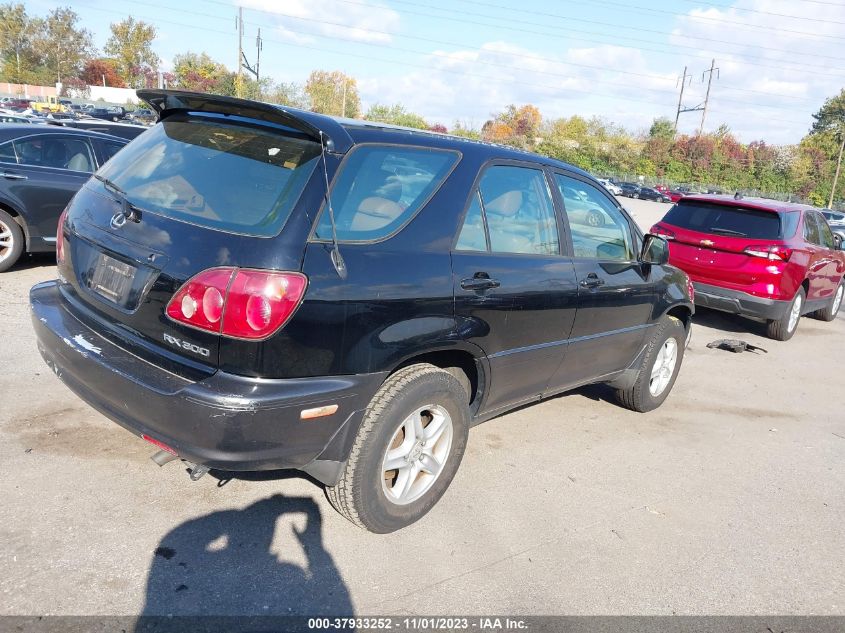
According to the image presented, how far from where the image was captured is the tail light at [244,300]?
250 cm

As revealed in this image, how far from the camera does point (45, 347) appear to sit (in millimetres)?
3232

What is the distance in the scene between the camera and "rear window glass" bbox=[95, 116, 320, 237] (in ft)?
8.83

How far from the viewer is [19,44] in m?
75.8

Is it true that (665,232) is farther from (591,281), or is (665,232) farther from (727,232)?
(591,281)

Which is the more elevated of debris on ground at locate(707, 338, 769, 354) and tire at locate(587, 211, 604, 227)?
tire at locate(587, 211, 604, 227)

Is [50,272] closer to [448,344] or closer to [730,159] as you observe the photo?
[448,344]

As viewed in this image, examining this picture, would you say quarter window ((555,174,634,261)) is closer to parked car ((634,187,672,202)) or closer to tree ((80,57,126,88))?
parked car ((634,187,672,202))

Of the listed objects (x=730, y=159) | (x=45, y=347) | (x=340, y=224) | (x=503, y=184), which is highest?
(x=730, y=159)

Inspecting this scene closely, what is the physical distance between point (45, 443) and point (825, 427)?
5692 mm

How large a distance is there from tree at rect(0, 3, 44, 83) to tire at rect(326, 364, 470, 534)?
89.0 metres

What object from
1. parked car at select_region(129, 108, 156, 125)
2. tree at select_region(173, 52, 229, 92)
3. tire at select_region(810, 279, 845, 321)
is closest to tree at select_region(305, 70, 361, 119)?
tree at select_region(173, 52, 229, 92)

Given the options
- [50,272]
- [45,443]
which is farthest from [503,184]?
[50,272]

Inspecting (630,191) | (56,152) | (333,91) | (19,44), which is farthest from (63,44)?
(56,152)

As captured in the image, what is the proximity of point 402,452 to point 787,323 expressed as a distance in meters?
7.06
